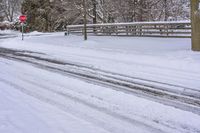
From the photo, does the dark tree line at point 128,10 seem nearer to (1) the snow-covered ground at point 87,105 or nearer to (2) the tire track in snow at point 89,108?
(1) the snow-covered ground at point 87,105

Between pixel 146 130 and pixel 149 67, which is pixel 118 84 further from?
pixel 146 130

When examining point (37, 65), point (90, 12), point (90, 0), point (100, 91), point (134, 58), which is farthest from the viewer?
point (90, 12)

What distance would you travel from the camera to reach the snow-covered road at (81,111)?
20.7 ft

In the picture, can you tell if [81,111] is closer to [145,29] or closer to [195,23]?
[195,23]

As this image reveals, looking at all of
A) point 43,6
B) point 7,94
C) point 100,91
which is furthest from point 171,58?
point 43,6

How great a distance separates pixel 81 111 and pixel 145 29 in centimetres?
2001

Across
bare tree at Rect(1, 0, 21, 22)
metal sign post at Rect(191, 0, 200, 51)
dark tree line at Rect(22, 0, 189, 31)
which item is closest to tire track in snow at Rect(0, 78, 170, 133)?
metal sign post at Rect(191, 0, 200, 51)

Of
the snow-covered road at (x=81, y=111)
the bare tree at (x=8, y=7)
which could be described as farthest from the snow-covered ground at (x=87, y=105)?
the bare tree at (x=8, y=7)

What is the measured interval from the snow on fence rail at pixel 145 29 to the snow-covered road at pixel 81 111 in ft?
48.6

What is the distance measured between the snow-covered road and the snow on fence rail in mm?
14805

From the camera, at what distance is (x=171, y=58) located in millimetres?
14586

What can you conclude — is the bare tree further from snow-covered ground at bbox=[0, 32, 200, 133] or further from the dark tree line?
snow-covered ground at bbox=[0, 32, 200, 133]

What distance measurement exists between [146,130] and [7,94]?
4.31 metres

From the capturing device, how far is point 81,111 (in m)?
7.36
